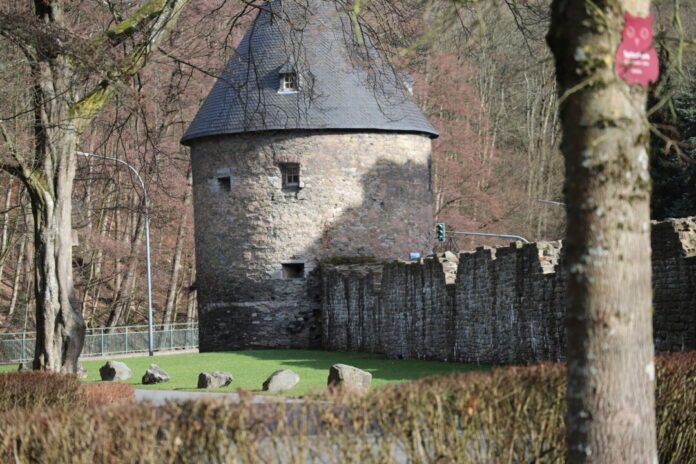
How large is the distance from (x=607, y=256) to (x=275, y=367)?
19.7 m

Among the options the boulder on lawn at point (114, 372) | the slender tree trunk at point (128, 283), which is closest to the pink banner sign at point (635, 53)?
the boulder on lawn at point (114, 372)

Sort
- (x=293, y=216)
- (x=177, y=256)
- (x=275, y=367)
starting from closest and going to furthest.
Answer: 1. (x=275, y=367)
2. (x=293, y=216)
3. (x=177, y=256)

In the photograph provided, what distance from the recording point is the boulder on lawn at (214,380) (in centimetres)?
1975

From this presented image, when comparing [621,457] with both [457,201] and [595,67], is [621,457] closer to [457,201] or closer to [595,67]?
[595,67]

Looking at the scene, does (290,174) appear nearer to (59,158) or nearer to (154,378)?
(154,378)

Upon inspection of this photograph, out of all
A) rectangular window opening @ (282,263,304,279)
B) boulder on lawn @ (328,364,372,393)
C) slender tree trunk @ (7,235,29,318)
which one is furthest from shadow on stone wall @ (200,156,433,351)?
boulder on lawn @ (328,364,372,393)

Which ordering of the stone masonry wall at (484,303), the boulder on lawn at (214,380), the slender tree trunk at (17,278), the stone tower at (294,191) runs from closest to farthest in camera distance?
the stone masonry wall at (484,303) → the boulder on lawn at (214,380) → the stone tower at (294,191) → the slender tree trunk at (17,278)

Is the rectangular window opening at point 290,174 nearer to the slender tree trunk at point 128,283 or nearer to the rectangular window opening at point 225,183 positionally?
the rectangular window opening at point 225,183

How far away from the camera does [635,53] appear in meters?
5.71

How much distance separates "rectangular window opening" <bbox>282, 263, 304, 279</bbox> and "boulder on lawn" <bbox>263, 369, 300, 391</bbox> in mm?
14872

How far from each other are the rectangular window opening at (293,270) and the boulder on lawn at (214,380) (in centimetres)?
1353

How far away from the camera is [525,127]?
49.8 m

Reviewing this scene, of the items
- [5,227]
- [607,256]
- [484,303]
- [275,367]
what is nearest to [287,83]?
[5,227]

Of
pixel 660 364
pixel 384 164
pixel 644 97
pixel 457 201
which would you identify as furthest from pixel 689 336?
pixel 457 201
